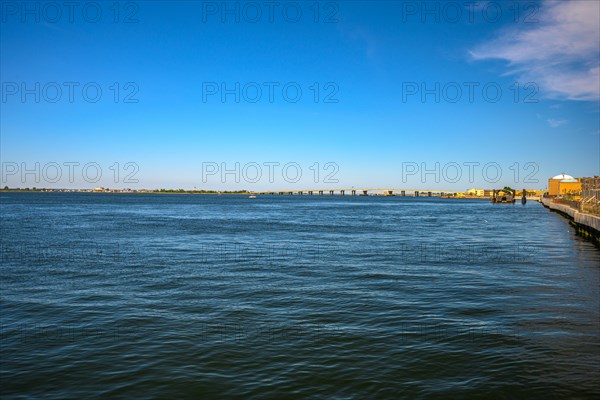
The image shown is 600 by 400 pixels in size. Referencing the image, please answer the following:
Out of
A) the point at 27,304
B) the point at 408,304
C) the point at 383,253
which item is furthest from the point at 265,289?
the point at 383,253

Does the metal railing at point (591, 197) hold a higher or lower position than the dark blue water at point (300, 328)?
higher

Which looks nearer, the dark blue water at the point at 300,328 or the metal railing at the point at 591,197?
the dark blue water at the point at 300,328

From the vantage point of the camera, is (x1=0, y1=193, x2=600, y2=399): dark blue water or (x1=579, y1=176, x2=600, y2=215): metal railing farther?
(x1=579, y1=176, x2=600, y2=215): metal railing

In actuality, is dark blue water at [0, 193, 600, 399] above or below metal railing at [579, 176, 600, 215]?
below

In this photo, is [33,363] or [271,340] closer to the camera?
[33,363]

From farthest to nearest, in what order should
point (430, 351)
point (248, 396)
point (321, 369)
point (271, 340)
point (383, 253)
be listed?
point (383, 253), point (271, 340), point (430, 351), point (321, 369), point (248, 396)

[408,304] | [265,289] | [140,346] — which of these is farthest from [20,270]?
[408,304]

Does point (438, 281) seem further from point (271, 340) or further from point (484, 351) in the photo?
point (271, 340)

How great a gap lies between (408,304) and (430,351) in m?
4.64

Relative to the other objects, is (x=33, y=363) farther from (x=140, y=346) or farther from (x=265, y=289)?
(x=265, y=289)

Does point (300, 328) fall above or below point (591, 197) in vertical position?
below

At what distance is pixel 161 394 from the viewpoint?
8922 mm

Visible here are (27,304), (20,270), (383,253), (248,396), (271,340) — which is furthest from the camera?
(383,253)

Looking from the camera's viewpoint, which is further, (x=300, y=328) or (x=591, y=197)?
(x=591, y=197)
